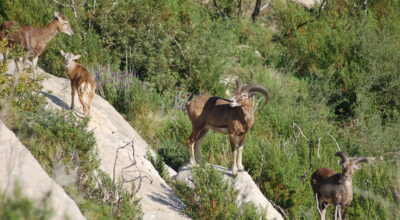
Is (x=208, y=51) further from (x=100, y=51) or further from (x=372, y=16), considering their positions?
(x=372, y=16)

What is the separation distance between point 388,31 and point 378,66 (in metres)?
1.78

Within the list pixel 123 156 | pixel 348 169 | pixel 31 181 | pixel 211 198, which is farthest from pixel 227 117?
pixel 31 181

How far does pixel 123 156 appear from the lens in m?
9.61

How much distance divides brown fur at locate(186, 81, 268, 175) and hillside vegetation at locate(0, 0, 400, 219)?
1.47m

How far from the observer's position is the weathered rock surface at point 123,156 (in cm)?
828

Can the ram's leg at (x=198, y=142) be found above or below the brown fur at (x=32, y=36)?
below

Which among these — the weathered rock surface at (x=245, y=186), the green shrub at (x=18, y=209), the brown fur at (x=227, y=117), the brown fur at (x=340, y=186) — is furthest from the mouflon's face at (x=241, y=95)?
the green shrub at (x=18, y=209)

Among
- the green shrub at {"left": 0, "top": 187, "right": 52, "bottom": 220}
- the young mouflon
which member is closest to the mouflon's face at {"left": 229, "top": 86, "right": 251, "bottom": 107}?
the young mouflon

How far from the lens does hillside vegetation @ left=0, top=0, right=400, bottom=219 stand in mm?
11812

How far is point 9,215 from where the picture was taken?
361cm

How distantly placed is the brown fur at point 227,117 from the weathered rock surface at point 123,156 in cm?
95

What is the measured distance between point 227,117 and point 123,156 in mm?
1772

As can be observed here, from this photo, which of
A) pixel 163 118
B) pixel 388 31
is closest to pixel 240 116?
pixel 163 118

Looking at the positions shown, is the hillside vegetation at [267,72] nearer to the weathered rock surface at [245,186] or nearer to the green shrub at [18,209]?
the weathered rock surface at [245,186]
